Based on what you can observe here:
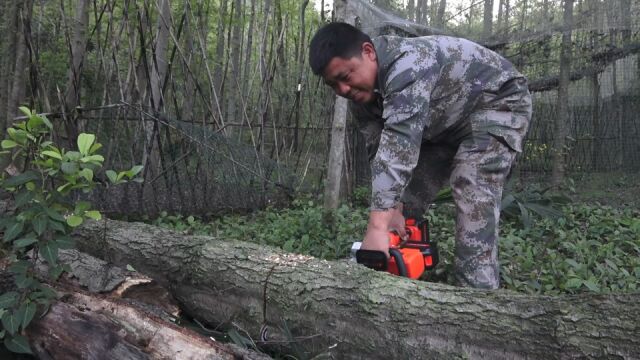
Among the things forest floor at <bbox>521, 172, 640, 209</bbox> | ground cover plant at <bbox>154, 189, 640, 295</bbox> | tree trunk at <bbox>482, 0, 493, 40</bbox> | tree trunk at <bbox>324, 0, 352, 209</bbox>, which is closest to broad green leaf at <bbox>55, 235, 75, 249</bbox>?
ground cover plant at <bbox>154, 189, 640, 295</bbox>

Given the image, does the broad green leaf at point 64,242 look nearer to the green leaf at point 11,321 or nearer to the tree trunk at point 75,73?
the green leaf at point 11,321

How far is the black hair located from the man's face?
0.02 metres

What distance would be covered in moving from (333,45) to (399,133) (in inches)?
17.0

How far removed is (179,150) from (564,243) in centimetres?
323

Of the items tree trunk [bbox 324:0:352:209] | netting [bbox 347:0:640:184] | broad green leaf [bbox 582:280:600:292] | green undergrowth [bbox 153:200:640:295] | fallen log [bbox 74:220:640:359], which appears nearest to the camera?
fallen log [bbox 74:220:640:359]

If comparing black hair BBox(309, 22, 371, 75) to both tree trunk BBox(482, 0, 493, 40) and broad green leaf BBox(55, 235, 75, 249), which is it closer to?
broad green leaf BBox(55, 235, 75, 249)

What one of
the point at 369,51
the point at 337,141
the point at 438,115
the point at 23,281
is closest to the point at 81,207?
the point at 23,281

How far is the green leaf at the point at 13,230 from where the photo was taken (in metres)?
1.49

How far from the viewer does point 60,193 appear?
63.1 inches

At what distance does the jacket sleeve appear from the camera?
74.4 inches

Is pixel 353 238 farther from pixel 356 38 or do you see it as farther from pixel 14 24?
pixel 14 24

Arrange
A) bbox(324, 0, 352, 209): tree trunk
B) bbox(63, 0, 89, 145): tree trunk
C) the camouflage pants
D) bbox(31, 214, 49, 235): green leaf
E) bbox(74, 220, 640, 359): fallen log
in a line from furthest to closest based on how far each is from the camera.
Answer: bbox(63, 0, 89, 145): tree trunk < bbox(324, 0, 352, 209): tree trunk < the camouflage pants < bbox(31, 214, 49, 235): green leaf < bbox(74, 220, 640, 359): fallen log

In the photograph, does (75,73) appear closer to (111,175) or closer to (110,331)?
(111,175)

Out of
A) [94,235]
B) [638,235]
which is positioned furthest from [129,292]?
[638,235]
